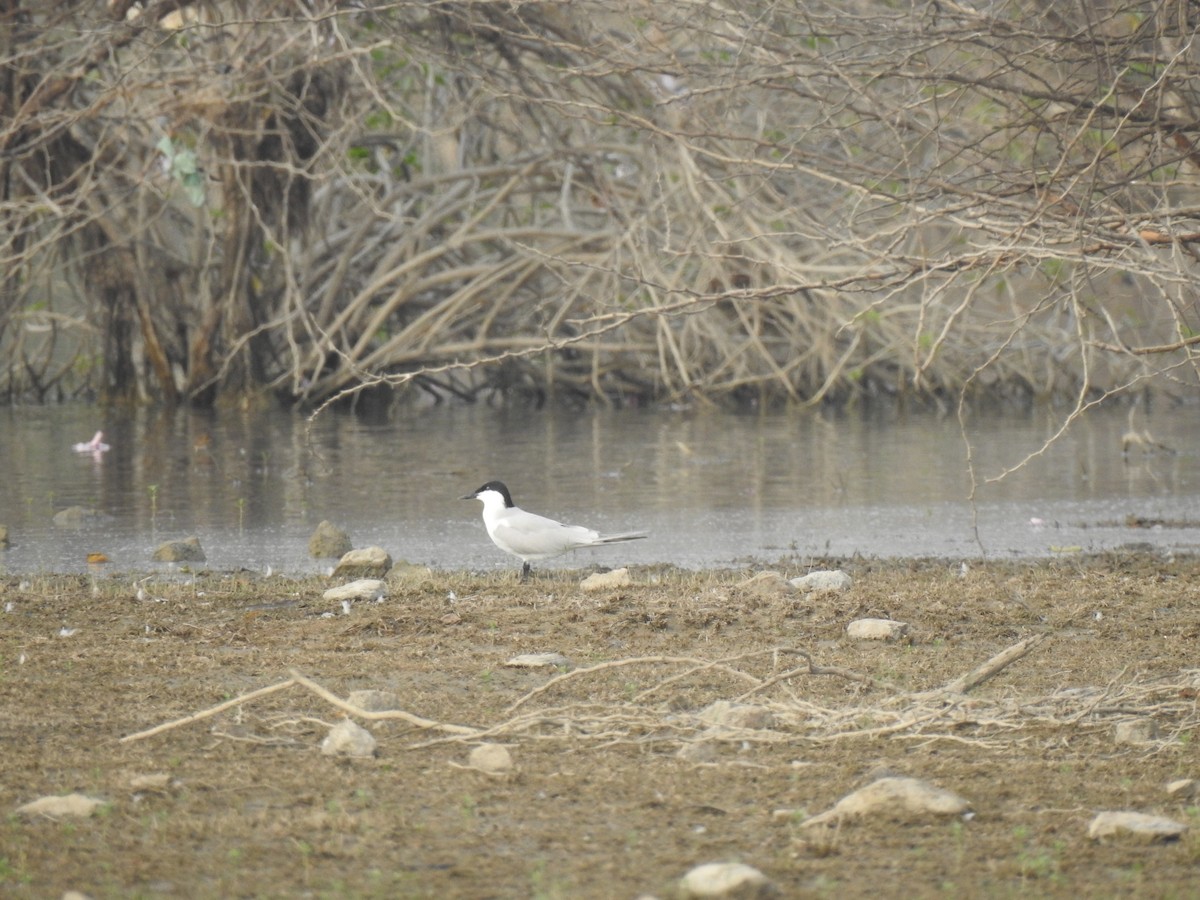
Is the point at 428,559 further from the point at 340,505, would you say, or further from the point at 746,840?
the point at 746,840

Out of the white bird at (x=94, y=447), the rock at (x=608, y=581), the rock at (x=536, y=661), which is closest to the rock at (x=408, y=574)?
the rock at (x=608, y=581)

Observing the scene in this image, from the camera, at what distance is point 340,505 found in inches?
363

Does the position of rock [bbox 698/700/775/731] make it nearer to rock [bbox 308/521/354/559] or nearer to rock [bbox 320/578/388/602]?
rock [bbox 320/578/388/602]

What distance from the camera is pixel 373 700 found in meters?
4.14

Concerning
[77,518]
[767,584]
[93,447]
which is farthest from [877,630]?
[93,447]

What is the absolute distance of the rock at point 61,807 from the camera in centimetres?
327

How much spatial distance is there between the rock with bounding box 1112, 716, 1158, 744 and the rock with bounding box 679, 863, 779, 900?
1.41 m

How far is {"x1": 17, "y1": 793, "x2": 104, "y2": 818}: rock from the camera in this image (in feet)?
10.7

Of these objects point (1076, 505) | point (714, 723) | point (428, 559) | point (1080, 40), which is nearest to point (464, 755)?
point (714, 723)

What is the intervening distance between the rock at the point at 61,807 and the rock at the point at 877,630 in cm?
265

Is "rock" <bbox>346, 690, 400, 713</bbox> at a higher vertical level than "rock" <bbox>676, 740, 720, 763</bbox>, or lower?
higher

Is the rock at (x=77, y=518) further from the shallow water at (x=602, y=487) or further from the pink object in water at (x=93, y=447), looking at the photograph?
the pink object in water at (x=93, y=447)

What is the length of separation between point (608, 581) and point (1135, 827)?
3339 mm

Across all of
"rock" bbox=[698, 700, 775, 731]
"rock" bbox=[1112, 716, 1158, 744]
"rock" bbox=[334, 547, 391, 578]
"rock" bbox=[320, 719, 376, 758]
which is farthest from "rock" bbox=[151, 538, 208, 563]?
"rock" bbox=[1112, 716, 1158, 744]
